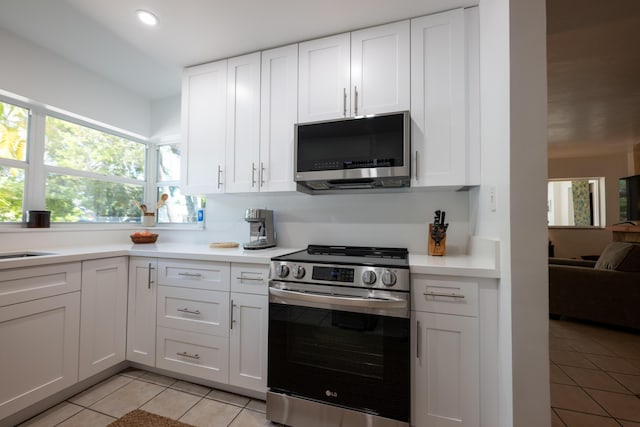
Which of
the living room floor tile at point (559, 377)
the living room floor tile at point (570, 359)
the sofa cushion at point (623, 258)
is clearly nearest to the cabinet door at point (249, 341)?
the living room floor tile at point (559, 377)

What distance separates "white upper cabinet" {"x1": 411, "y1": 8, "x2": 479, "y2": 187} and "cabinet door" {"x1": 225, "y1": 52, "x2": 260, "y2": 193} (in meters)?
1.16

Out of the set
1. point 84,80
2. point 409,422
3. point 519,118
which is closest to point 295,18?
point 519,118

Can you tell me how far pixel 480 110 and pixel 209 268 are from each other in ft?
6.46

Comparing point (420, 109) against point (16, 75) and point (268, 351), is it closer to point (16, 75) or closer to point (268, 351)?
point (268, 351)

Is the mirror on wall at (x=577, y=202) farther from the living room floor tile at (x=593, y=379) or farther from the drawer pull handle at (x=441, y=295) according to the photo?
the drawer pull handle at (x=441, y=295)

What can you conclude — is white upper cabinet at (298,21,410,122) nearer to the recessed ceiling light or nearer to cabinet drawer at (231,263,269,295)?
the recessed ceiling light

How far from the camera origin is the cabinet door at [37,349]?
146 cm

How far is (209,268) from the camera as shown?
185cm

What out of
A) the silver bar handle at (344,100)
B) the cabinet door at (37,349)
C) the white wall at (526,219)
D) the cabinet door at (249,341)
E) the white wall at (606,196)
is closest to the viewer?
the white wall at (526,219)

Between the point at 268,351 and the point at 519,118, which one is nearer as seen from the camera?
the point at 519,118

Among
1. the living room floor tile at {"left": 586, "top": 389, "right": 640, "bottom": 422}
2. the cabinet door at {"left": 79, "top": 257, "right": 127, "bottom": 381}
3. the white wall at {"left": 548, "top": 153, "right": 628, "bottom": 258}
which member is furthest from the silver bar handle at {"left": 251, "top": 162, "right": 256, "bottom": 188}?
the white wall at {"left": 548, "top": 153, "right": 628, "bottom": 258}

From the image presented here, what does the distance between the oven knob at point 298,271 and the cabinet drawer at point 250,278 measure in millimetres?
234

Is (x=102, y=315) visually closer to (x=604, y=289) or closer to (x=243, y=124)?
(x=243, y=124)

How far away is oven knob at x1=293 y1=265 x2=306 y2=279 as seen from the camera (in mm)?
1558
